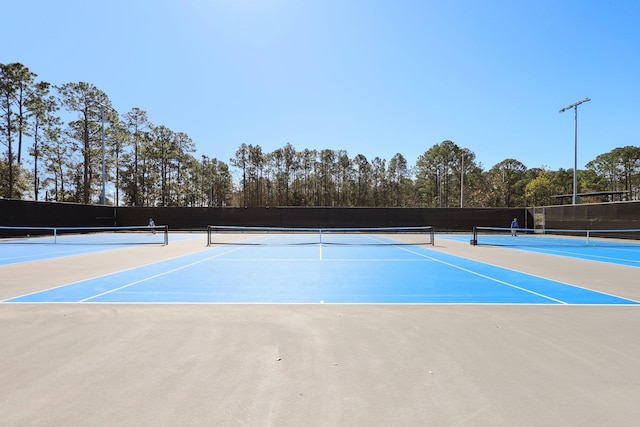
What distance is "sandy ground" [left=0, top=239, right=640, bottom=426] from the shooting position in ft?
9.21

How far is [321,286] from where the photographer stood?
820 cm

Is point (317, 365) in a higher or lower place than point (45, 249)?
higher

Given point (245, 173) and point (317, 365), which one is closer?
point (317, 365)

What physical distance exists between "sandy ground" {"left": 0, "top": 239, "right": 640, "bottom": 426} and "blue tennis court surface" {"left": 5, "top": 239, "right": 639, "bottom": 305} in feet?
2.25

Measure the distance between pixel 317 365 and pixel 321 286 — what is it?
14.7 ft

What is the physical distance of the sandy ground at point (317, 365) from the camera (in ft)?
Answer: 9.21

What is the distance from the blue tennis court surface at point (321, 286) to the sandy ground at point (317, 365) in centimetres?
69

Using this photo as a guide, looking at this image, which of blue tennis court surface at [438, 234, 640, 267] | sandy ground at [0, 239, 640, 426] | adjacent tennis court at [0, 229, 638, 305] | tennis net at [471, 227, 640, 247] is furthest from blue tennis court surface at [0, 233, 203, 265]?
blue tennis court surface at [438, 234, 640, 267]

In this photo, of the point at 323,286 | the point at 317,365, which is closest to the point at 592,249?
the point at 323,286

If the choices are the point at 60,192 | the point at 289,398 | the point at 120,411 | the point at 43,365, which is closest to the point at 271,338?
the point at 289,398

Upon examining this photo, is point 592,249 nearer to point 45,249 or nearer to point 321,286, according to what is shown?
point 321,286

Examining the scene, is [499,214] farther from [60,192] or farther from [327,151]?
[60,192]

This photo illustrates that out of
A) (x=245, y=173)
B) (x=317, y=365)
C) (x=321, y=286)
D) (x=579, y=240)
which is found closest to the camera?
(x=317, y=365)

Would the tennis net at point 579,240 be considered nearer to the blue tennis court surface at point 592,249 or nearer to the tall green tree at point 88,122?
the blue tennis court surface at point 592,249
